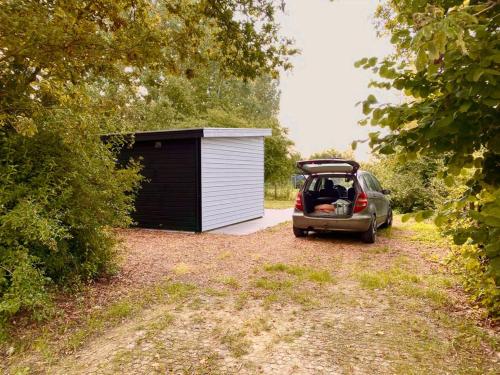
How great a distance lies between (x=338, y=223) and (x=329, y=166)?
1.20 meters

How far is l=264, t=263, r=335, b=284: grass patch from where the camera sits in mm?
5291

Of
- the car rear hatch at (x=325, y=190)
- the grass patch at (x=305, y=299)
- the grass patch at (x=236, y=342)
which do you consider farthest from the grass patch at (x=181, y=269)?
the car rear hatch at (x=325, y=190)

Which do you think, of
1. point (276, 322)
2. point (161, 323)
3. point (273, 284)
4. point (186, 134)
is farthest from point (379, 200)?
point (161, 323)

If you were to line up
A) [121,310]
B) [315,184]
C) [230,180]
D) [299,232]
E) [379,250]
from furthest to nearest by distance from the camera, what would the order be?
[230,180] → [315,184] → [299,232] → [379,250] → [121,310]

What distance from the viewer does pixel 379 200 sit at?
27.5 ft

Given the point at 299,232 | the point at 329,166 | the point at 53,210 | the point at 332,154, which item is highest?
the point at 332,154

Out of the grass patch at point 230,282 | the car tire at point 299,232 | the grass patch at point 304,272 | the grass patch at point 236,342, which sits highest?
the car tire at point 299,232

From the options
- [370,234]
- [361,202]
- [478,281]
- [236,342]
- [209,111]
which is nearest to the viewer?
[236,342]

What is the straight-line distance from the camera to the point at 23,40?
3.42m

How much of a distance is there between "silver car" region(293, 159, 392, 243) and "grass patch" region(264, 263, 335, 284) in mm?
2034

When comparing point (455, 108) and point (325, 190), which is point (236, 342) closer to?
point (455, 108)

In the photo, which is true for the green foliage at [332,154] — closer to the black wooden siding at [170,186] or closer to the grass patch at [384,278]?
the black wooden siding at [170,186]

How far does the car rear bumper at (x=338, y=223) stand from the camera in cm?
749

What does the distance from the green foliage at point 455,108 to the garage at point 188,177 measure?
23.9 feet
